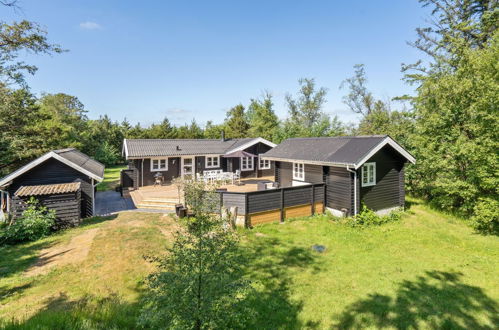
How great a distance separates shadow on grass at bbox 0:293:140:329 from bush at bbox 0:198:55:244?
17.7 feet

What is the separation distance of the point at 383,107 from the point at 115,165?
1663 inches

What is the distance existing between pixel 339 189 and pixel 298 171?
10.5 feet

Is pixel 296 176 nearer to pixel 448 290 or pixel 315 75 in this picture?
pixel 448 290

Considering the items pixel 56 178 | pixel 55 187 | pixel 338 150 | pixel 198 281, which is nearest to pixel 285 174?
pixel 338 150

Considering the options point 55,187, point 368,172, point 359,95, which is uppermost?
point 359,95

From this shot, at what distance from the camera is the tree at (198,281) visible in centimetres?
345

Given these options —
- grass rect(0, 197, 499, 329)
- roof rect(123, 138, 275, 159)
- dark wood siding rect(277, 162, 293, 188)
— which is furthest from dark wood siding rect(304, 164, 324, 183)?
roof rect(123, 138, 275, 159)

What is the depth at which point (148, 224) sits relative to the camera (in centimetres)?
1074

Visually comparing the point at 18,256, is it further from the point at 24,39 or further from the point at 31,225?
the point at 24,39

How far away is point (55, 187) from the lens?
10.8 metres

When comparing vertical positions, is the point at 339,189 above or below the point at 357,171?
below

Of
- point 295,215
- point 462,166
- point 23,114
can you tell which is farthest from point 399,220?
point 23,114

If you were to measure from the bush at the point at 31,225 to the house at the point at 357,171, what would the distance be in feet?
40.1

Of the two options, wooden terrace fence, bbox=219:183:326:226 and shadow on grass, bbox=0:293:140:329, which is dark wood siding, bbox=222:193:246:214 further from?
shadow on grass, bbox=0:293:140:329
